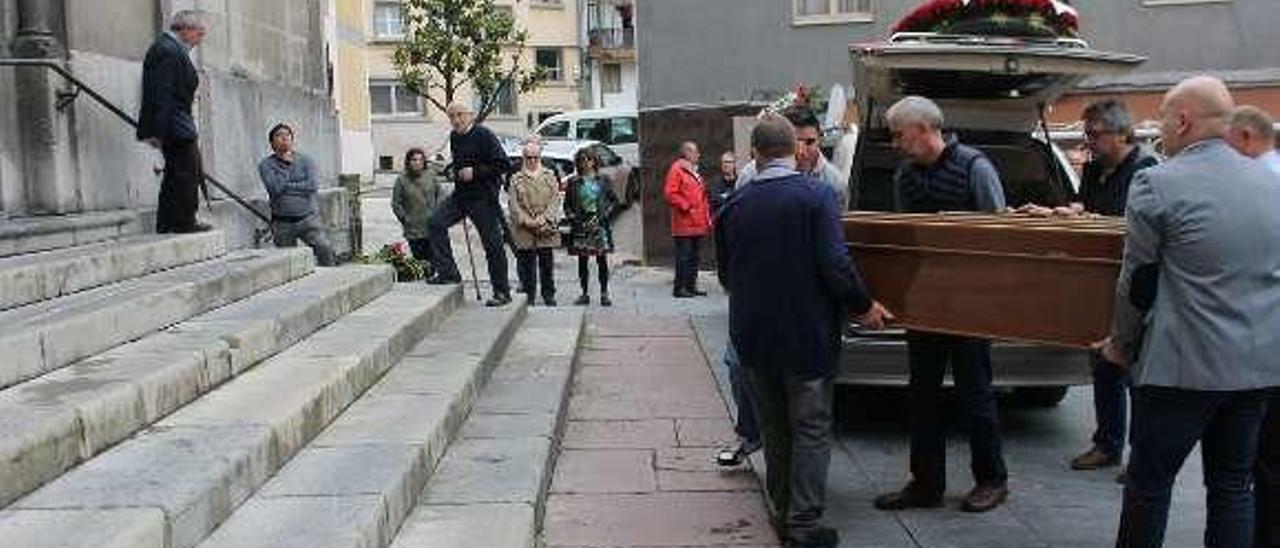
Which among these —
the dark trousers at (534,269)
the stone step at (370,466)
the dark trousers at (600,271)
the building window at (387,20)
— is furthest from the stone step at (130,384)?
the building window at (387,20)

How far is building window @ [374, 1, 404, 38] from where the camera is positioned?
53688 millimetres

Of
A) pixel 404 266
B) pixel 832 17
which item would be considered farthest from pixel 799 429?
pixel 832 17

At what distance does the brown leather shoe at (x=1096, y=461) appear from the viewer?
6.89m

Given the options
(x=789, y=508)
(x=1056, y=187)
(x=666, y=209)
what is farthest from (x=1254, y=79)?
(x=789, y=508)

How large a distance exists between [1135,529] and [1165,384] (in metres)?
0.60

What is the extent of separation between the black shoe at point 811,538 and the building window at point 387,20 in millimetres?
50136

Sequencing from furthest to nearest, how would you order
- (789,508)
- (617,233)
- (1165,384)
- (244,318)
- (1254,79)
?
1. (617,233)
2. (1254,79)
3. (244,318)
4. (789,508)
5. (1165,384)

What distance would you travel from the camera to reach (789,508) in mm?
5613

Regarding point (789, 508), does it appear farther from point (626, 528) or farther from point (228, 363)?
point (228, 363)

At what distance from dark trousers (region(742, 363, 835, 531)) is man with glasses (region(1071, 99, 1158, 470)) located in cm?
190

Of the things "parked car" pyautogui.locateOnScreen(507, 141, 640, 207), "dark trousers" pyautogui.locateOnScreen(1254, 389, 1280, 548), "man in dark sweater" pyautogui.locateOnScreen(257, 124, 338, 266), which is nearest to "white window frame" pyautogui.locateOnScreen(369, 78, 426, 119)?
"parked car" pyautogui.locateOnScreen(507, 141, 640, 207)

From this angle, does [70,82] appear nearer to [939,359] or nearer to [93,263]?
[93,263]

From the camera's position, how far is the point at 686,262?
1477 centimetres

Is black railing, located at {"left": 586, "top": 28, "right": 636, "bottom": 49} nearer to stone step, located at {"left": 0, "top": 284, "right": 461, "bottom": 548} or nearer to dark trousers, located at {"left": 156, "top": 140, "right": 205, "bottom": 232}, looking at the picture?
dark trousers, located at {"left": 156, "top": 140, "right": 205, "bottom": 232}
